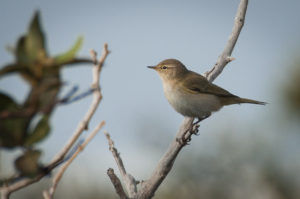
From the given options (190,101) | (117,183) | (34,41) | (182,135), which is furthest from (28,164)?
(190,101)

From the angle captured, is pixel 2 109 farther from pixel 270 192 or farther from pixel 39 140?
pixel 270 192

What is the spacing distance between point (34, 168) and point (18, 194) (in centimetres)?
1010

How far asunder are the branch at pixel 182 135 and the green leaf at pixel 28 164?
1.72 metres

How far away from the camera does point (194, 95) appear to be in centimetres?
572

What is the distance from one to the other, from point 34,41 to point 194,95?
190 inches

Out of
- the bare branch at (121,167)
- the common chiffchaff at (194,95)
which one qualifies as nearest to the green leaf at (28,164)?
the bare branch at (121,167)

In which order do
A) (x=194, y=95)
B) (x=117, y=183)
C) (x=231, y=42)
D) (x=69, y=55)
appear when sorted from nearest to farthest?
(x=69, y=55) < (x=117, y=183) < (x=231, y=42) < (x=194, y=95)

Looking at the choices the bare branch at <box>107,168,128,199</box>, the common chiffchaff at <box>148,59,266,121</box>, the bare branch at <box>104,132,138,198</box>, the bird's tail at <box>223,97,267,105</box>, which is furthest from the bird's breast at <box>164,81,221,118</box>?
the bare branch at <box>107,168,128,199</box>

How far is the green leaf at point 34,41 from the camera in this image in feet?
3.19

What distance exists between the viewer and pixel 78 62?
0.98 meters

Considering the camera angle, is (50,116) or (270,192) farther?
(270,192)

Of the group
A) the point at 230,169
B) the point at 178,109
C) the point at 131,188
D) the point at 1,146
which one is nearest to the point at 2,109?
the point at 1,146

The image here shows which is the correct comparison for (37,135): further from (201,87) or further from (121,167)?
(201,87)

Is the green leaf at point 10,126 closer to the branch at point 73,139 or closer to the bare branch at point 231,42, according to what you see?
the branch at point 73,139
